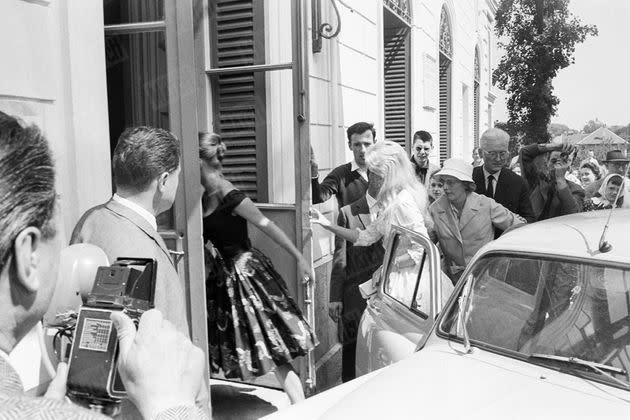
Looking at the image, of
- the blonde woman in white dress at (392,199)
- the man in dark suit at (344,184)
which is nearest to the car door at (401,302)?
the blonde woman in white dress at (392,199)

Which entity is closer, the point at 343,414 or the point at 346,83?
the point at 343,414

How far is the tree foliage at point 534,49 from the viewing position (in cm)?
623

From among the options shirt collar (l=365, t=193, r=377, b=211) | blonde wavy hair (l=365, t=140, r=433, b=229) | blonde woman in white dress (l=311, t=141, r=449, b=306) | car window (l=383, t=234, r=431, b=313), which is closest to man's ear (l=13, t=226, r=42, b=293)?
car window (l=383, t=234, r=431, b=313)

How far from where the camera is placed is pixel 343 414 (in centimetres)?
207

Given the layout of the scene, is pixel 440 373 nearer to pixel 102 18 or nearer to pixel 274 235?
pixel 274 235

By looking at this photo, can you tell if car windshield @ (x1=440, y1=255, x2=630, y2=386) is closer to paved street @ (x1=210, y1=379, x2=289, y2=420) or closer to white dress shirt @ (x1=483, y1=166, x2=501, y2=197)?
paved street @ (x1=210, y1=379, x2=289, y2=420)

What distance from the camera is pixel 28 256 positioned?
37.3 inches

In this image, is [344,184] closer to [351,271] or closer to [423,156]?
[351,271]

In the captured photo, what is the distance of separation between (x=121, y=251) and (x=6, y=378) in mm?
1339

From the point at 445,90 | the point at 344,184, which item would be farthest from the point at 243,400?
the point at 445,90

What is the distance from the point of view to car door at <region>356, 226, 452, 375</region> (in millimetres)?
2916

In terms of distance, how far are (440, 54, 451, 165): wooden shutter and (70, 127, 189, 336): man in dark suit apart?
1260 cm

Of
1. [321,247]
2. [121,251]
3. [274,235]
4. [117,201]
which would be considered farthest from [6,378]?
[321,247]

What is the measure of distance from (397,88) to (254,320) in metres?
7.44
